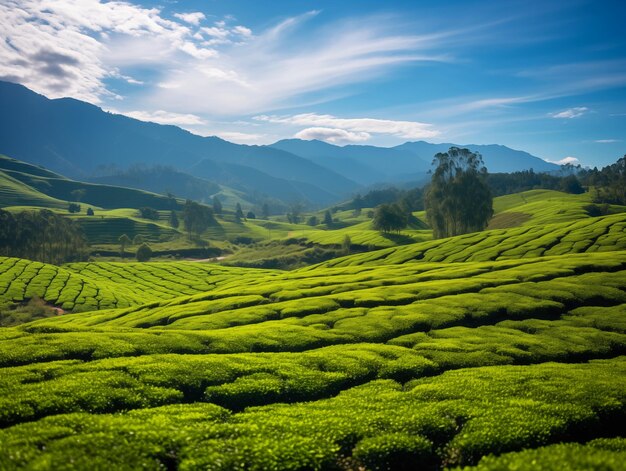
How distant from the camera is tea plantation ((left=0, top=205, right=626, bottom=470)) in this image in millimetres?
16609

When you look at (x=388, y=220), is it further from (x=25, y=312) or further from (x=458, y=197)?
(x=25, y=312)

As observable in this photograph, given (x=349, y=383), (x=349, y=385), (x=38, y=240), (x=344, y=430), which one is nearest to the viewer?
(x=344, y=430)

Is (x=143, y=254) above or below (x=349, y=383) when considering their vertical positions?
below

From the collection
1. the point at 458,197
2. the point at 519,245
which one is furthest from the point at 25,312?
the point at 458,197

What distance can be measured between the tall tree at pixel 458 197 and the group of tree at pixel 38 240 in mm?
168196

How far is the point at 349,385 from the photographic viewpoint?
27594 millimetres

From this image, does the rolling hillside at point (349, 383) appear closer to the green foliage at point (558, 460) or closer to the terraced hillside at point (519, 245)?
the green foliage at point (558, 460)

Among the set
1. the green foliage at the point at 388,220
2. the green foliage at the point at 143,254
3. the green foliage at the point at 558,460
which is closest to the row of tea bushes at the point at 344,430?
the green foliage at the point at 558,460

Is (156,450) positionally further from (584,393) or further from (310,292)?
(310,292)

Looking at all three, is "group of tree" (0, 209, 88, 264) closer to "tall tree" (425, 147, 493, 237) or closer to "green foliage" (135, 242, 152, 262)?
"green foliage" (135, 242, 152, 262)

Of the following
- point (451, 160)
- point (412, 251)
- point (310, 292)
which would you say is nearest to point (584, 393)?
point (310, 292)

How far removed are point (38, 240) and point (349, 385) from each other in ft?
625

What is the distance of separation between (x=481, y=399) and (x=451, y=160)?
14201cm

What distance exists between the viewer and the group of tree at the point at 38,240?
16500 centimetres
